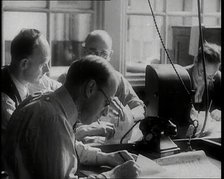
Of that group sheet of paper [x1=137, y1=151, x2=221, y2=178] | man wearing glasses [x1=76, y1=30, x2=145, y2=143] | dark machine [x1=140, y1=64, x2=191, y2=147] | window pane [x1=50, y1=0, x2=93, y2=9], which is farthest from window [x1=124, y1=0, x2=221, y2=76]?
sheet of paper [x1=137, y1=151, x2=221, y2=178]

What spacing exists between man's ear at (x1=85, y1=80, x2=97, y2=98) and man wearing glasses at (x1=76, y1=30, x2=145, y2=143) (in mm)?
148

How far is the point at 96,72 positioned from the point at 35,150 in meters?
0.35

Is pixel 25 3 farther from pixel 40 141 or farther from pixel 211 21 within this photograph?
pixel 40 141

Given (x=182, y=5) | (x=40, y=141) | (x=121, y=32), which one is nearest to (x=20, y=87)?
(x=40, y=141)

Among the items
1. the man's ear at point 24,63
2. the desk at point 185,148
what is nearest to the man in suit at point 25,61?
the man's ear at point 24,63

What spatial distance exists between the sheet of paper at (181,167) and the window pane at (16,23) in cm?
212

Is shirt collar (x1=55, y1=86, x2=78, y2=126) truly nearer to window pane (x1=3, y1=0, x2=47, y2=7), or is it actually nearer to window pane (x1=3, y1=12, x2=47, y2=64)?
window pane (x1=3, y1=12, x2=47, y2=64)

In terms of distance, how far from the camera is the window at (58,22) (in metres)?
3.70

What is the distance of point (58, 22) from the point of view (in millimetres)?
3875

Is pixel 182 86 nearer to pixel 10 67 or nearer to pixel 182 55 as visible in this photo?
pixel 10 67

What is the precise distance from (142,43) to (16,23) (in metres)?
1.24

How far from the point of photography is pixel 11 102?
213 cm

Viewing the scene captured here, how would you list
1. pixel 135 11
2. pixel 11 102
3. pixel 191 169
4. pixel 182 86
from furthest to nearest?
pixel 135 11 < pixel 182 86 < pixel 11 102 < pixel 191 169

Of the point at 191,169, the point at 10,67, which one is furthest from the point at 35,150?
the point at 10,67
